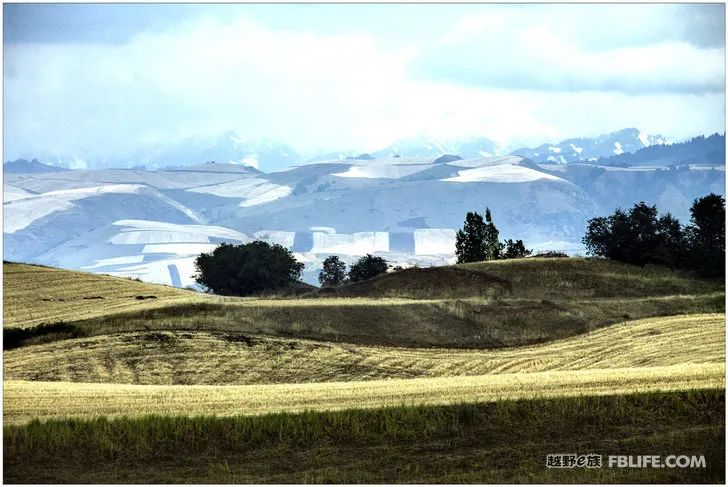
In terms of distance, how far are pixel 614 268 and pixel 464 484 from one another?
170 feet

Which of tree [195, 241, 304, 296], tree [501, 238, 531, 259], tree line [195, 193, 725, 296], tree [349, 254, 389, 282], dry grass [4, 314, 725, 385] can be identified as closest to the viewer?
dry grass [4, 314, 725, 385]

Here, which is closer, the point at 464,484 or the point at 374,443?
the point at 464,484

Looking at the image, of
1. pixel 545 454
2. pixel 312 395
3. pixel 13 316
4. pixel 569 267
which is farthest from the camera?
pixel 569 267

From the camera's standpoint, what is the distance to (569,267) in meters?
65.8

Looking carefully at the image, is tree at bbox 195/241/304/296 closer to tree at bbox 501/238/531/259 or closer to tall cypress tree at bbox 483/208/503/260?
tall cypress tree at bbox 483/208/503/260

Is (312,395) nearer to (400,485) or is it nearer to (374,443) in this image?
(374,443)

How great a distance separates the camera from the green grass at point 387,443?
639 inches

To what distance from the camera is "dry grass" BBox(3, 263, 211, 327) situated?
46406mm

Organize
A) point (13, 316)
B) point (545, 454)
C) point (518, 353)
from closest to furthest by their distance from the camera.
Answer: point (545, 454) < point (518, 353) < point (13, 316)

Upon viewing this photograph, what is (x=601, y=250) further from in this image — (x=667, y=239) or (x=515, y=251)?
(x=515, y=251)

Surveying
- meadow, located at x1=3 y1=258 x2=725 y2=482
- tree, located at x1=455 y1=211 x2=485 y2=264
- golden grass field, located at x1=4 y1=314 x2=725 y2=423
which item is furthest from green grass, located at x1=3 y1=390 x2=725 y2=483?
tree, located at x1=455 y1=211 x2=485 y2=264

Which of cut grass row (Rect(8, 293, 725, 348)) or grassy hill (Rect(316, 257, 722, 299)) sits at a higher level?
grassy hill (Rect(316, 257, 722, 299))

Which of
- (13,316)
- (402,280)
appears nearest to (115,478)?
(13,316)

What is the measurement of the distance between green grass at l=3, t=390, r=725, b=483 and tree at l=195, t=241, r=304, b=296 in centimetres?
6931
